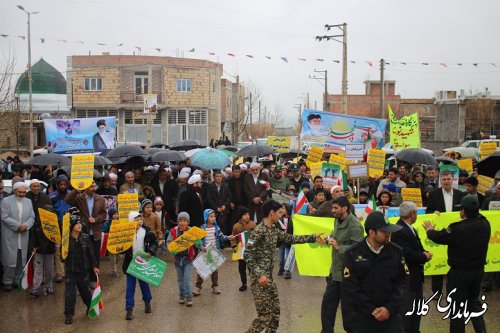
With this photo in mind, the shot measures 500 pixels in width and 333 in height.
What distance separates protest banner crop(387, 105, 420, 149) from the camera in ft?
57.9

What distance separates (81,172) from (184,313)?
3480 millimetres

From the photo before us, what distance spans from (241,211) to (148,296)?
2102 millimetres

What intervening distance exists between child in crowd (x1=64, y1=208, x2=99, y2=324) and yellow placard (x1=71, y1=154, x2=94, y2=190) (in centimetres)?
216

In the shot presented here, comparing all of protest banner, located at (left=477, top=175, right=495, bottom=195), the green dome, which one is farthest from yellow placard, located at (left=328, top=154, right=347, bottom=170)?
the green dome

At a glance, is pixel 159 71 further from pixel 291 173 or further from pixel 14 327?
pixel 14 327

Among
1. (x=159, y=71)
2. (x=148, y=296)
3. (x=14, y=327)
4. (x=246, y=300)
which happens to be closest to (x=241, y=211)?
(x=246, y=300)

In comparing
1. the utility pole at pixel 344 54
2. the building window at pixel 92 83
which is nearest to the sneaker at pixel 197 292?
the utility pole at pixel 344 54

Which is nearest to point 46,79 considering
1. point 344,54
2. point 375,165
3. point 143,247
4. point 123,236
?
point 344,54

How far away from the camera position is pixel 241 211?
10.5 meters

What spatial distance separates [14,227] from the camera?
34.8 ft

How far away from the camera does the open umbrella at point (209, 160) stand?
50.7 feet

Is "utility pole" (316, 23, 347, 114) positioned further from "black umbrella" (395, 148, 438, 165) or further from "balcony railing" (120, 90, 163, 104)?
"balcony railing" (120, 90, 163, 104)

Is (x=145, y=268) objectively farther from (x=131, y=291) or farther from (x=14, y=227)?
(x=14, y=227)

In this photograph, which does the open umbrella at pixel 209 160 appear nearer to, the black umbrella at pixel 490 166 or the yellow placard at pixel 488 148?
the black umbrella at pixel 490 166
